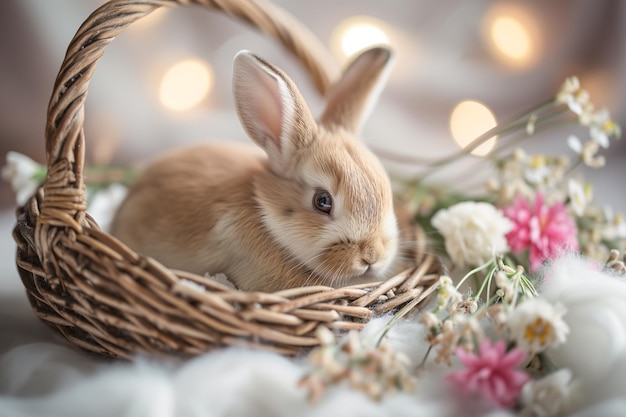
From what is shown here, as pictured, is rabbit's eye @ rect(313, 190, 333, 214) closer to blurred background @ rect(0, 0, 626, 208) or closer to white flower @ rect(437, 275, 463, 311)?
white flower @ rect(437, 275, 463, 311)

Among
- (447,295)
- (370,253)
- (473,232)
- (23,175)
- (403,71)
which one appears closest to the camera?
(447,295)

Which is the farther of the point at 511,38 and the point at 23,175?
the point at 511,38

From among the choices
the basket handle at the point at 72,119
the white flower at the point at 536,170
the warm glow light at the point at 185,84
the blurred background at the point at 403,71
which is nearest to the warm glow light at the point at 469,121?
the blurred background at the point at 403,71

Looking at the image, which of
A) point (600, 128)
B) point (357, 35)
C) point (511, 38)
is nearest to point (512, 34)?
point (511, 38)

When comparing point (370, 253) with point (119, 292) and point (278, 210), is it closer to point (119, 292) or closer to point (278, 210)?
point (278, 210)

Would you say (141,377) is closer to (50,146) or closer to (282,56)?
(50,146)

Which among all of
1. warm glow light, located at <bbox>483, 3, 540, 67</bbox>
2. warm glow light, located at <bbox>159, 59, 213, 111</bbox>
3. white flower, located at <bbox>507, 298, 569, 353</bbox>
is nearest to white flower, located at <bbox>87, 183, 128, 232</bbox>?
warm glow light, located at <bbox>159, 59, 213, 111</bbox>
